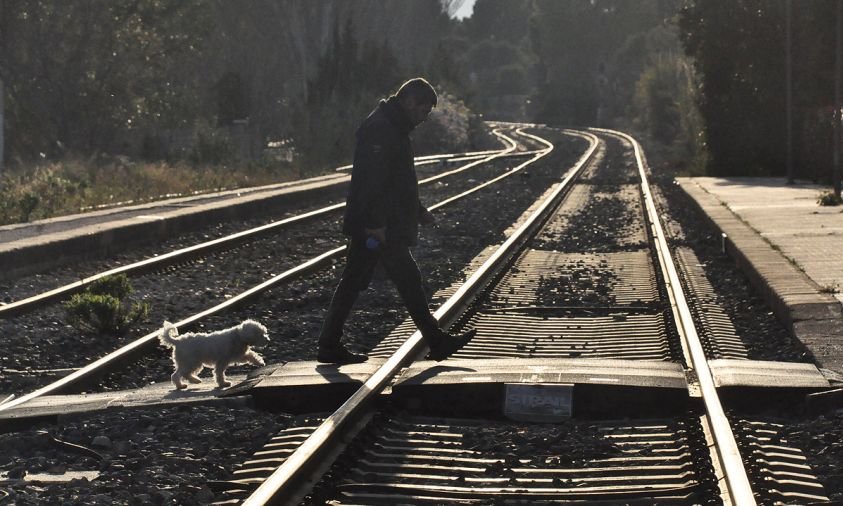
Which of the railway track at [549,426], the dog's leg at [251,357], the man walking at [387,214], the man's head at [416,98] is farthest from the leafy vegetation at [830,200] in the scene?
the dog's leg at [251,357]

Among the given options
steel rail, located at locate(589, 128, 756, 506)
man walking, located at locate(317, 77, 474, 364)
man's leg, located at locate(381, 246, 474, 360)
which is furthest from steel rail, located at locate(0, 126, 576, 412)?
steel rail, located at locate(589, 128, 756, 506)

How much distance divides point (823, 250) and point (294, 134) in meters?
33.5

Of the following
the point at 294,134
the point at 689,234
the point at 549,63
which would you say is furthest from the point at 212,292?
the point at 549,63

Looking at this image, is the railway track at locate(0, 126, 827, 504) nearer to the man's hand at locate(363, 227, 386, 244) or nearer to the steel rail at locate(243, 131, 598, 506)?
the steel rail at locate(243, 131, 598, 506)

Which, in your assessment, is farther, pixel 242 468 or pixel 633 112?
pixel 633 112

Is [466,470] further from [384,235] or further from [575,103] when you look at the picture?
[575,103]

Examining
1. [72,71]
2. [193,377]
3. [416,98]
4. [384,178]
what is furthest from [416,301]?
[72,71]

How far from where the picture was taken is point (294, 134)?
47250 millimetres

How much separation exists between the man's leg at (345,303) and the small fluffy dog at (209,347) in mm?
449

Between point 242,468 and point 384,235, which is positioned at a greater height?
point 384,235

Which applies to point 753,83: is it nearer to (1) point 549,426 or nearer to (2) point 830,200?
(2) point 830,200

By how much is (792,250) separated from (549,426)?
28.3 feet

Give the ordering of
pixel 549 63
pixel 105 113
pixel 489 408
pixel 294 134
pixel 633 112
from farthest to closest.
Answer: pixel 549 63 < pixel 633 112 < pixel 294 134 < pixel 105 113 < pixel 489 408

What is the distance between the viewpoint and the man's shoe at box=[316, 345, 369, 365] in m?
8.52
